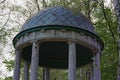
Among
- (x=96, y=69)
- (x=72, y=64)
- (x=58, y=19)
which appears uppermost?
(x=58, y=19)

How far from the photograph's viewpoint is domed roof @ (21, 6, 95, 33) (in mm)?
18392

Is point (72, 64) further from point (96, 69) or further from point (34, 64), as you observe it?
point (96, 69)

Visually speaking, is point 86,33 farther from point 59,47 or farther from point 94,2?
point 59,47

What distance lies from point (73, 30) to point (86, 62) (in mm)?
6131

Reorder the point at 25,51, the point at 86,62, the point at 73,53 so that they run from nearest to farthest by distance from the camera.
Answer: the point at 73,53
the point at 25,51
the point at 86,62

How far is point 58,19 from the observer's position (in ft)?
61.3

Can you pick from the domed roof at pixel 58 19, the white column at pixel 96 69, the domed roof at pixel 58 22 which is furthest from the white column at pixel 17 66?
the white column at pixel 96 69

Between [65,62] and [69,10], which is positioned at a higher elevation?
[69,10]

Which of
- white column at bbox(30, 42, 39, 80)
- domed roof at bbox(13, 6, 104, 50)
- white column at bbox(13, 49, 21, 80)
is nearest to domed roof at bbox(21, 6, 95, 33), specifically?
domed roof at bbox(13, 6, 104, 50)

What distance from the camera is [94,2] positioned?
15.9 m

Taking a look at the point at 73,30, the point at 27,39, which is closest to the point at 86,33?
the point at 73,30

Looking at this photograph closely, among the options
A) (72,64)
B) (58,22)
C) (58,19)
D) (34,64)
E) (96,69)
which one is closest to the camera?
(72,64)

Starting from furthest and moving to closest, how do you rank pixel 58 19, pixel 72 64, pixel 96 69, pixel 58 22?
pixel 96 69 < pixel 58 19 < pixel 58 22 < pixel 72 64

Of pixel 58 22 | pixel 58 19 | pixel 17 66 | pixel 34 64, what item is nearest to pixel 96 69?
pixel 58 22
